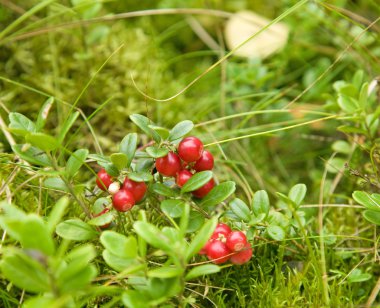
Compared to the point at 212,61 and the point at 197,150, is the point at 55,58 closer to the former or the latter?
the point at 212,61

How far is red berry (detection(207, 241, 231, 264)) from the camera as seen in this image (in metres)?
1.26

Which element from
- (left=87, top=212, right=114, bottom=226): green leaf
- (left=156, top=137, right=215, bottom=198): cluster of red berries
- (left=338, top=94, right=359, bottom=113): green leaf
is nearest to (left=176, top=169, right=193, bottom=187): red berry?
(left=156, top=137, right=215, bottom=198): cluster of red berries

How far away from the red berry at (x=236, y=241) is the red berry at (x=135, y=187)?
0.88 ft

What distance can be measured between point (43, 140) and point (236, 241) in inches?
21.3

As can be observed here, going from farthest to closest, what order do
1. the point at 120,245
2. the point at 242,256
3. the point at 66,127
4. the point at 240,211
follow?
the point at 240,211 < the point at 242,256 < the point at 66,127 < the point at 120,245

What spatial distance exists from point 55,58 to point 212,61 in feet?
2.89

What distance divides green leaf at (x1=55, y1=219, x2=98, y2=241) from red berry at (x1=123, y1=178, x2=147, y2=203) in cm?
14

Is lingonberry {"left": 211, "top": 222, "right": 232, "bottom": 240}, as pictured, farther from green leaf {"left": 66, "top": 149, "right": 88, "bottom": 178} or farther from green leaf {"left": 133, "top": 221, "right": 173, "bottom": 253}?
green leaf {"left": 66, "top": 149, "right": 88, "bottom": 178}

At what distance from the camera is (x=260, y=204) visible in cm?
141

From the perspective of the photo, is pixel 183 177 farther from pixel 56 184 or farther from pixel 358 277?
pixel 358 277

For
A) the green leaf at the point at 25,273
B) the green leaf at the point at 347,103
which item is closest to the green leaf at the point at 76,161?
the green leaf at the point at 25,273

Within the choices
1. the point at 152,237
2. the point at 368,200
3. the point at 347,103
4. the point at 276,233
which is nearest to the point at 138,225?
the point at 152,237

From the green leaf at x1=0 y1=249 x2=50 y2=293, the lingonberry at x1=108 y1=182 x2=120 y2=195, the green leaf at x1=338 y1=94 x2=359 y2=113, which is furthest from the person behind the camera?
the green leaf at x1=338 y1=94 x2=359 y2=113

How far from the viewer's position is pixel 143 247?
1.09m
